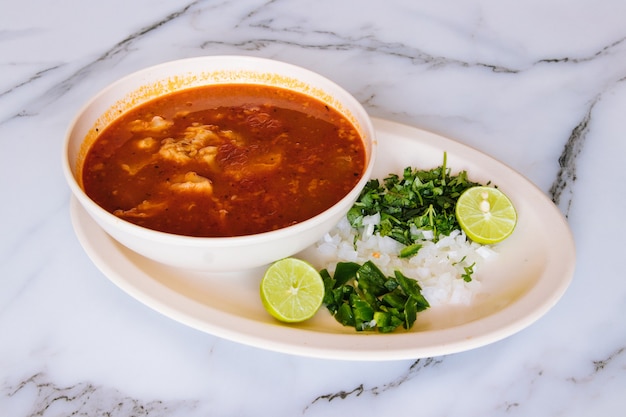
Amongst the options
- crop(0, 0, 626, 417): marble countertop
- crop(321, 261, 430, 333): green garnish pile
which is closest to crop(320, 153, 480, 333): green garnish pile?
crop(321, 261, 430, 333): green garnish pile

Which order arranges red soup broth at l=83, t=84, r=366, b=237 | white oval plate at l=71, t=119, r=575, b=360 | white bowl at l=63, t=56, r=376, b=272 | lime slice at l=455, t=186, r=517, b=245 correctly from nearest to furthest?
1. white oval plate at l=71, t=119, r=575, b=360
2. white bowl at l=63, t=56, r=376, b=272
3. red soup broth at l=83, t=84, r=366, b=237
4. lime slice at l=455, t=186, r=517, b=245

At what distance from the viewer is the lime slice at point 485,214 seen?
2.68 meters

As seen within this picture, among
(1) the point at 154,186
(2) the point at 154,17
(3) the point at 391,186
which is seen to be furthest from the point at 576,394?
(2) the point at 154,17

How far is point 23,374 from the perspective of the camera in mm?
2406

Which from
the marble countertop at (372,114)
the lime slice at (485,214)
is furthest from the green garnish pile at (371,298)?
the lime slice at (485,214)

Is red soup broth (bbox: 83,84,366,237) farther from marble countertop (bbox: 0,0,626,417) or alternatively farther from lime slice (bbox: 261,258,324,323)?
marble countertop (bbox: 0,0,626,417)

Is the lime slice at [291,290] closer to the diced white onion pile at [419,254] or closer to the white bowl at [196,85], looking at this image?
the white bowl at [196,85]

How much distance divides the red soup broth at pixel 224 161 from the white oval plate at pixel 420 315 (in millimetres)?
197

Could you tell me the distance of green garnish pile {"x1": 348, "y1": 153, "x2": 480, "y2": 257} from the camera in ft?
9.11

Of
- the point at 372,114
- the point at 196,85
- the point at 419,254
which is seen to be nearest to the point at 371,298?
the point at 419,254

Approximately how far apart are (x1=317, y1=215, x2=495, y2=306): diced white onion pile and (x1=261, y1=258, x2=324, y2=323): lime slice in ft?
0.80

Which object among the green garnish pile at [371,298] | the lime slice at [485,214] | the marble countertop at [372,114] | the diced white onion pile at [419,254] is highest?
the lime slice at [485,214]

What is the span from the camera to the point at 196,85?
3180 millimetres

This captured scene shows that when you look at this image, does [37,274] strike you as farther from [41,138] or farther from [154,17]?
[154,17]
